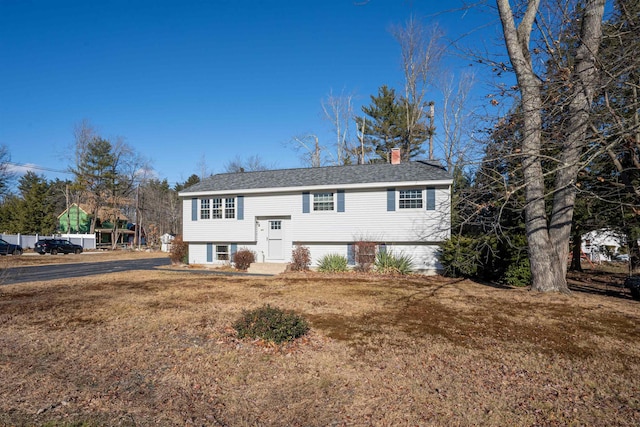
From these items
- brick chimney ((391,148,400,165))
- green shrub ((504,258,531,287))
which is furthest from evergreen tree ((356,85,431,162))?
green shrub ((504,258,531,287))

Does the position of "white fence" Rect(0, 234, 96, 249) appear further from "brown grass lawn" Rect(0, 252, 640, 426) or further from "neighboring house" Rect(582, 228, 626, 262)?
"neighboring house" Rect(582, 228, 626, 262)

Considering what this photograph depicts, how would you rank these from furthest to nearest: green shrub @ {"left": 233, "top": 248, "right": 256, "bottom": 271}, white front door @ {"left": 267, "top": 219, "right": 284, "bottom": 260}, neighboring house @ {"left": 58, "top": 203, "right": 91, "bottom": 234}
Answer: neighboring house @ {"left": 58, "top": 203, "right": 91, "bottom": 234} → white front door @ {"left": 267, "top": 219, "right": 284, "bottom": 260} → green shrub @ {"left": 233, "top": 248, "right": 256, "bottom": 271}

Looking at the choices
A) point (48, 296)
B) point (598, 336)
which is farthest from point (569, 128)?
point (48, 296)

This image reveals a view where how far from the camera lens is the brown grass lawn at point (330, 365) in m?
3.48

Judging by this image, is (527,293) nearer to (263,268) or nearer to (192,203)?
(263,268)

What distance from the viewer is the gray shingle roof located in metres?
15.8

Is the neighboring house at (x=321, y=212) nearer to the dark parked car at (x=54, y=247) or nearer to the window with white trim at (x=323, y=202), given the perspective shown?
the window with white trim at (x=323, y=202)

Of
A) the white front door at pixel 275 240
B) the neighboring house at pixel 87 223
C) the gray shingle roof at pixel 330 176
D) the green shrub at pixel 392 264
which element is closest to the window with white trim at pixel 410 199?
the gray shingle roof at pixel 330 176

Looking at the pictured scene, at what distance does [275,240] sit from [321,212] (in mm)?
3074

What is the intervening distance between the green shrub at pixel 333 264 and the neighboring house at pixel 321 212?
433mm

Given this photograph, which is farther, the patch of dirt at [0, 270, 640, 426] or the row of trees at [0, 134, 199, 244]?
the row of trees at [0, 134, 199, 244]

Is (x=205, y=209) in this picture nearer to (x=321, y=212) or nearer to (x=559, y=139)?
(x=321, y=212)

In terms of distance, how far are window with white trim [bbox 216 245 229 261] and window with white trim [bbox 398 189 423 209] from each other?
9.52 m

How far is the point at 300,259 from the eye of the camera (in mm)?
16250
